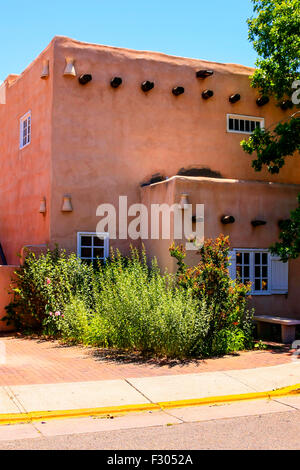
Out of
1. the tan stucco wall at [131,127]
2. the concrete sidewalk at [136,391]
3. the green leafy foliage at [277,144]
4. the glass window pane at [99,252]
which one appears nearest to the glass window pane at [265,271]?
the green leafy foliage at [277,144]

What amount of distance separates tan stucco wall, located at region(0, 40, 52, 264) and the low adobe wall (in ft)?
4.48

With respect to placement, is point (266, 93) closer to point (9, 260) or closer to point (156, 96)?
point (156, 96)

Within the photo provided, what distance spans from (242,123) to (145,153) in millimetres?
3520

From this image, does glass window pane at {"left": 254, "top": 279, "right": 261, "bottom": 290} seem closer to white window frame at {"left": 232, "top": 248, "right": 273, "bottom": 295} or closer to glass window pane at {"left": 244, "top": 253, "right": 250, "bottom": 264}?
white window frame at {"left": 232, "top": 248, "right": 273, "bottom": 295}

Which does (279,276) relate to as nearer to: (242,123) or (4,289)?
(242,123)

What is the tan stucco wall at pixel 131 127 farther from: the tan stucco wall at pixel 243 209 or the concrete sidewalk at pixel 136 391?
the concrete sidewalk at pixel 136 391

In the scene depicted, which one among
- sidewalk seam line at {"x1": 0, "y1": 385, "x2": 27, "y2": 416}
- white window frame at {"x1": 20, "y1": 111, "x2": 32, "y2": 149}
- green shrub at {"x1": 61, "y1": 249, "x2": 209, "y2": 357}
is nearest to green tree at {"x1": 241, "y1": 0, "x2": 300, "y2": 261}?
green shrub at {"x1": 61, "y1": 249, "x2": 209, "y2": 357}

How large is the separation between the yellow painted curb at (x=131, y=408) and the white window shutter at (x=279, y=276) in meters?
6.86

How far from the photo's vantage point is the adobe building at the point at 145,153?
1497 centimetres

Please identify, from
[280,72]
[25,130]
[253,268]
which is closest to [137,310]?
[253,268]

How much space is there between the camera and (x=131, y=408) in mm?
7312

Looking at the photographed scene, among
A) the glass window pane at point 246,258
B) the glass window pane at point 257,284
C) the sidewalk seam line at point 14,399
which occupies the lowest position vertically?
the sidewalk seam line at point 14,399
